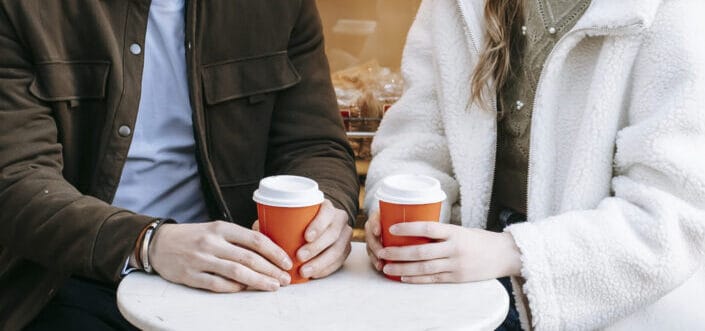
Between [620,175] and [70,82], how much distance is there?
1.07 metres

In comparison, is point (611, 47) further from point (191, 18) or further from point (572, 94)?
point (191, 18)

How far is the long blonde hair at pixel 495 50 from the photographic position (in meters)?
1.61

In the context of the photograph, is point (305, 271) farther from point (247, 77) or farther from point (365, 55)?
point (365, 55)

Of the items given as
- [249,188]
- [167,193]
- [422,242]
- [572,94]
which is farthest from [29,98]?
[572,94]

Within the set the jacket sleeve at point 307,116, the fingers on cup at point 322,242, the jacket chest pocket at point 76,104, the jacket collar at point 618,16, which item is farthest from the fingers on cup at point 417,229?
the jacket chest pocket at point 76,104

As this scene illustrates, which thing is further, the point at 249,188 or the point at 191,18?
the point at 249,188

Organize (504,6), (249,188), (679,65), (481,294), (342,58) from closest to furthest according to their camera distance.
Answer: (481,294) → (679,65) → (504,6) → (249,188) → (342,58)

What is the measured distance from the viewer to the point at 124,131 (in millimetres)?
1622

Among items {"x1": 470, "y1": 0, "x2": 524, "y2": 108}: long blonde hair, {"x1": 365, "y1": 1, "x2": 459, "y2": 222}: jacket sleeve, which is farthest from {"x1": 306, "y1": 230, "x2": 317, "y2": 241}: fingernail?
{"x1": 470, "y1": 0, "x2": 524, "y2": 108}: long blonde hair

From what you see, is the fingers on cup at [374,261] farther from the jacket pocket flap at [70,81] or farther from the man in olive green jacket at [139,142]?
the jacket pocket flap at [70,81]

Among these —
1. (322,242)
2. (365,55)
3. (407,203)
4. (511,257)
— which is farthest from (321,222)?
(365,55)

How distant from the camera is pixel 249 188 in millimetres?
1855

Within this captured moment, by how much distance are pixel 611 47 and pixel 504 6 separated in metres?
0.30

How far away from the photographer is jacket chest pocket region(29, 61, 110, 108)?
1.56 m
